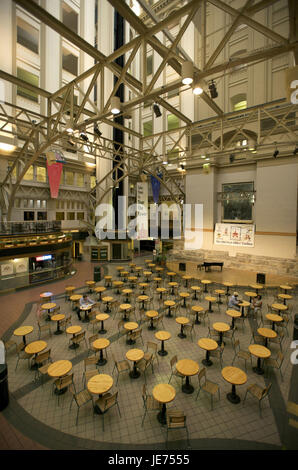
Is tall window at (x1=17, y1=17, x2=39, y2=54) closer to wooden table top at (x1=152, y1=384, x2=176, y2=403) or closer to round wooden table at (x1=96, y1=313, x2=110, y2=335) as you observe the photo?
round wooden table at (x1=96, y1=313, x2=110, y2=335)

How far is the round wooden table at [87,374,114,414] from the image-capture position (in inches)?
201

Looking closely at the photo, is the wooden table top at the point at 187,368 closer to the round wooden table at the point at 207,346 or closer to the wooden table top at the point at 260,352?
the round wooden table at the point at 207,346

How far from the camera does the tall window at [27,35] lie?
17.4m

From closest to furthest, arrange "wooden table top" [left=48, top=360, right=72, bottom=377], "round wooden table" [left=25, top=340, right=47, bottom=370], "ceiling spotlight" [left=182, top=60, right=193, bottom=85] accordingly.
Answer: "ceiling spotlight" [left=182, top=60, right=193, bottom=85], "wooden table top" [left=48, top=360, right=72, bottom=377], "round wooden table" [left=25, top=340, right=47, bottom=370]

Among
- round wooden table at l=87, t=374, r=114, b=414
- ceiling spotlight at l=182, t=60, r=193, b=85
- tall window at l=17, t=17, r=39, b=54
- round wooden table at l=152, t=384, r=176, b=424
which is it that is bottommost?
round wooden table at l=152, t=384, r=176, b=424

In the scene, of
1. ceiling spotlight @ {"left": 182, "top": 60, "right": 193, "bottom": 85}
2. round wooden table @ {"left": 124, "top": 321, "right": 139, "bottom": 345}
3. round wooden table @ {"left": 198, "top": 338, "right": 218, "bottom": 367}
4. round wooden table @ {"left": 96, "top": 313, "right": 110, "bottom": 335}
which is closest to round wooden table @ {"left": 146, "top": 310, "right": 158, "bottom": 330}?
round wooden table @ {"left": 124, "top": 321, "right": 139, "bottom": 345}

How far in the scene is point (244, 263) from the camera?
18.5 m

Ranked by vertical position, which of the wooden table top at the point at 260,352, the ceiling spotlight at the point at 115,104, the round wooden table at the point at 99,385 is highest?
the ceiling spotlight at the point at 115,104

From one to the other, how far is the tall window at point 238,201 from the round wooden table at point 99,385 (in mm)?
17592

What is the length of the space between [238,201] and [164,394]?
17827 millimetres

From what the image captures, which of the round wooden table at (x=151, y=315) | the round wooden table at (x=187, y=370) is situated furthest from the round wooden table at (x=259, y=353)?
the round wooden table at (x=151, y=315)

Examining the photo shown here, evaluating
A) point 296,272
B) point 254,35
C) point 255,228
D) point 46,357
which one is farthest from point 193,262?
point 254,35

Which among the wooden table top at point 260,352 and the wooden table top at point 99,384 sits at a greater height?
the wooden table top at point 260,352
